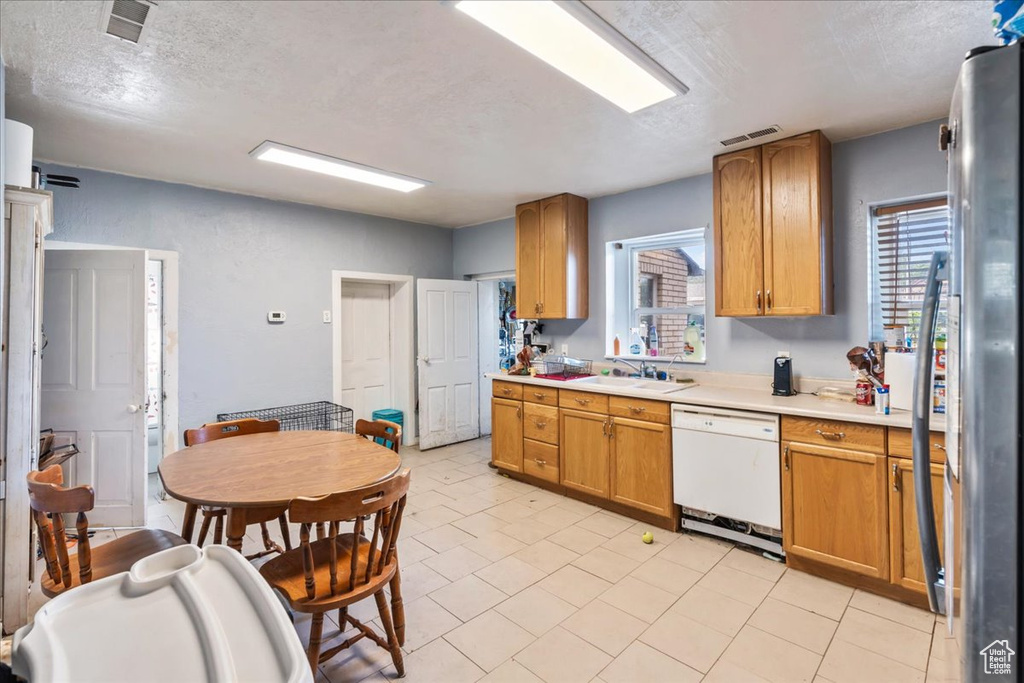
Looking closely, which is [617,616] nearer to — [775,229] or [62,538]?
[62,538]

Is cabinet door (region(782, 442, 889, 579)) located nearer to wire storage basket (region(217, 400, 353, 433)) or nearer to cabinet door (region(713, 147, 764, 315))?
cabinet door (region(713, 147, 764, 315))

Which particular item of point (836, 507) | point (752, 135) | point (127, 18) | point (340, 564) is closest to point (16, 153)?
point (127, 18)

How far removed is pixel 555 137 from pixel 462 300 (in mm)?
2968

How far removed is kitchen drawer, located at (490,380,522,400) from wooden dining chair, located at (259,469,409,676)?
2418 mm

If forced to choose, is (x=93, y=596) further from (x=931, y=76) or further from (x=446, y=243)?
(x=446, y=243)

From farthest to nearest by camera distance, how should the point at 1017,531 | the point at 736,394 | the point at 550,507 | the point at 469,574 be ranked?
the point at 550,507 < the point at 736,394 < the point at 469,574 < the point at 1017,531

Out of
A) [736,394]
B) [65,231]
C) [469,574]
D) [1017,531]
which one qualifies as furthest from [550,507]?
[65,231]

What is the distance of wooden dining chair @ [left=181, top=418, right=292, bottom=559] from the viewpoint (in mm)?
2406

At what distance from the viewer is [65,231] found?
3.50 m

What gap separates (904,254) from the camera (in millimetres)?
3045

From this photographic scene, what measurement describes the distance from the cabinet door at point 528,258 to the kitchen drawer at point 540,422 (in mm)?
943

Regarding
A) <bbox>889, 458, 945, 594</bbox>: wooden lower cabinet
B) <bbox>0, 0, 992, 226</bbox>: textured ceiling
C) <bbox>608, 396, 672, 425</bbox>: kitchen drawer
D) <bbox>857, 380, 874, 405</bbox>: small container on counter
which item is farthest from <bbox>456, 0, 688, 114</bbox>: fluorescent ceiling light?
<bbox>889, 458, 945, 594</bbox>: wooden lower cabinet

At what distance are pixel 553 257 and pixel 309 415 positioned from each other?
2747 mm

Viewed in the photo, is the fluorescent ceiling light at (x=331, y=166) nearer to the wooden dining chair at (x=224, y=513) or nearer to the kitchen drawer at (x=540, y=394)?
the wooden dining chair at (x=224, y=513)
